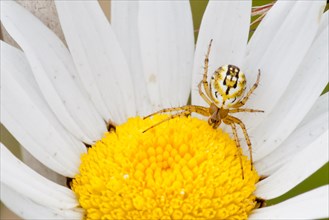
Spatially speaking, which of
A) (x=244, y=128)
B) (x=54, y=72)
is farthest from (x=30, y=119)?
(x=244, y=128)

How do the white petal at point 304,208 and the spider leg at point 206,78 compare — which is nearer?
the white petal at point 304,208

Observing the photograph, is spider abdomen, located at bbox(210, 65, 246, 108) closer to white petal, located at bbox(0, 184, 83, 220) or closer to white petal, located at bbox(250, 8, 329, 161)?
white petal, located at bbox(250, 8, 329, 161)

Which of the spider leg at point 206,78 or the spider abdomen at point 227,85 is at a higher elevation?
the spider leg at point 206,78

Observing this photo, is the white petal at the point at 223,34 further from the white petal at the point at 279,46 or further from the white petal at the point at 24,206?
the white petal at the point at 24,206

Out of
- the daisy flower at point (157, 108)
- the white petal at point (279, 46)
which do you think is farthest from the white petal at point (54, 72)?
the white petal at point (279, 46)

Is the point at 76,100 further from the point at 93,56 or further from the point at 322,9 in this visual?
the point at 322,9

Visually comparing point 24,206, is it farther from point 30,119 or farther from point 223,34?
point 223,34
